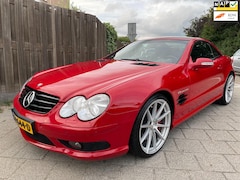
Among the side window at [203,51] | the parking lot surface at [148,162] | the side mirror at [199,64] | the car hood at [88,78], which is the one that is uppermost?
the side window at [203,51]

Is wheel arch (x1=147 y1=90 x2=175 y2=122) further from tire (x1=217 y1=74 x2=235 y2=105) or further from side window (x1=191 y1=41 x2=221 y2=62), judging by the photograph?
tire (x1=217 y1=74 x2=235 y2=105)

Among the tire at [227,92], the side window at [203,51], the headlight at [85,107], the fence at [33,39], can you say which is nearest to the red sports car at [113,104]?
the headlight at [85,107]

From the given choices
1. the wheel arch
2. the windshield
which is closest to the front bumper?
the wheel arch

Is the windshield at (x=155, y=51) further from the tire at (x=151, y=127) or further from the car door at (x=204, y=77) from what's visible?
the tire at (x=151, y=127)

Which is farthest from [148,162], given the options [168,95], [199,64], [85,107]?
[199,64]

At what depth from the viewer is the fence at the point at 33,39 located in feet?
14.5

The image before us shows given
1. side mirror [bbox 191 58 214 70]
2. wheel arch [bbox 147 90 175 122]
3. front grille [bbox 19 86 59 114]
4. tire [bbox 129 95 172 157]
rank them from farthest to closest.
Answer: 1. side mirror [bbox 191 58 214 70]
2. wheel arch [bbox 147 90 175 122]
3. tire [bbox 129 95 172 157]
4. front grille [bbox 19 86 59 114]

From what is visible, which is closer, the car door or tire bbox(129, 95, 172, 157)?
tire bbox(129, 95, 172, 157)

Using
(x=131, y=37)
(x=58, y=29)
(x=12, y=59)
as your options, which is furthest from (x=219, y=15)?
(x=12, y=59)

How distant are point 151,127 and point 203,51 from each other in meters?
1.97

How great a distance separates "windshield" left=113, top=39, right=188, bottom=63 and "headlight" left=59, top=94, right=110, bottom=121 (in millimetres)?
1429

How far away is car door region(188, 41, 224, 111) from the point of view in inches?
130

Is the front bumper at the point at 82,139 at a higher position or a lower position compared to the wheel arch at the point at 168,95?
lower

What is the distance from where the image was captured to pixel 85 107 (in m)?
2.11
